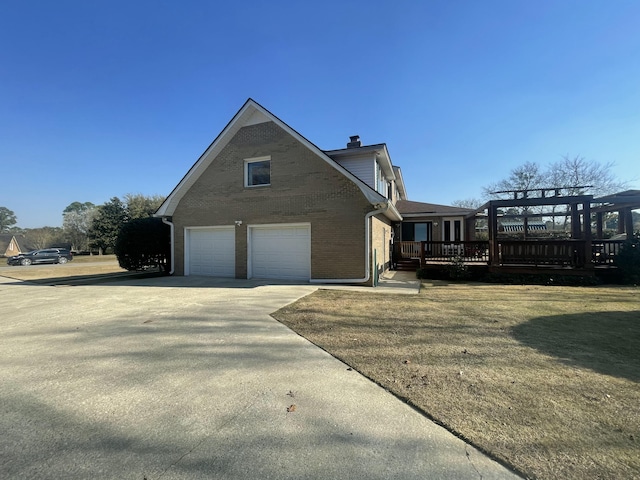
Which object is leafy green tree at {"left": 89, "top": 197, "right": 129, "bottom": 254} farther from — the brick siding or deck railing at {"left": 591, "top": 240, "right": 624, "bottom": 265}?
deck railing at {"left": 591, "top": 240, "right": 624, "bottom": 265}

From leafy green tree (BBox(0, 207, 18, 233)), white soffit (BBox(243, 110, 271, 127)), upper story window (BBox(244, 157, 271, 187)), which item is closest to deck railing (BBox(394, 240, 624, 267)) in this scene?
upper story window (BBox(244, 157, 271, 187))

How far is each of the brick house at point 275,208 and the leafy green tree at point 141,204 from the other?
38.6m

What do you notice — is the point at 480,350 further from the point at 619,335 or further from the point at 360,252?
the point at 360,252

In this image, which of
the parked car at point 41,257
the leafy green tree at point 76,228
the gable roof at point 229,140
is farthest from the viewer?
the leafy green tree at point 76,228

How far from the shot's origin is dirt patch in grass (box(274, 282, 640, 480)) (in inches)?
94.3

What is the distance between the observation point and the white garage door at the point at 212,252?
1370 centimetres

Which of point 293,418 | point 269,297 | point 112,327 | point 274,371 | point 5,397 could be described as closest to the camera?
point 293,418

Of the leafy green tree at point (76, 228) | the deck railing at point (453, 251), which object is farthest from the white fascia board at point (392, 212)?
the leafy green tree at point (76, 228)

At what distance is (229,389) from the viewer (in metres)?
3.39

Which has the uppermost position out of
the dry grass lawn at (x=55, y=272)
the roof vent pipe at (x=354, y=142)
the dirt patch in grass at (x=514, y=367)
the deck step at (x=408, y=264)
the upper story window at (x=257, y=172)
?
the roof vent pipe at (x=354, y=142)

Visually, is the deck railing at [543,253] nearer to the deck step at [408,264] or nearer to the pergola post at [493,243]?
the pergola post at [493,243]

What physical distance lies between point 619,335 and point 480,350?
9.15ft

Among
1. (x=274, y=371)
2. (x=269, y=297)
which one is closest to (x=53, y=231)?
(x=269, y=297)

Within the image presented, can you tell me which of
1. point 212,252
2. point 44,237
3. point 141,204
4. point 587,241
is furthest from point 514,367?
point 44,237
